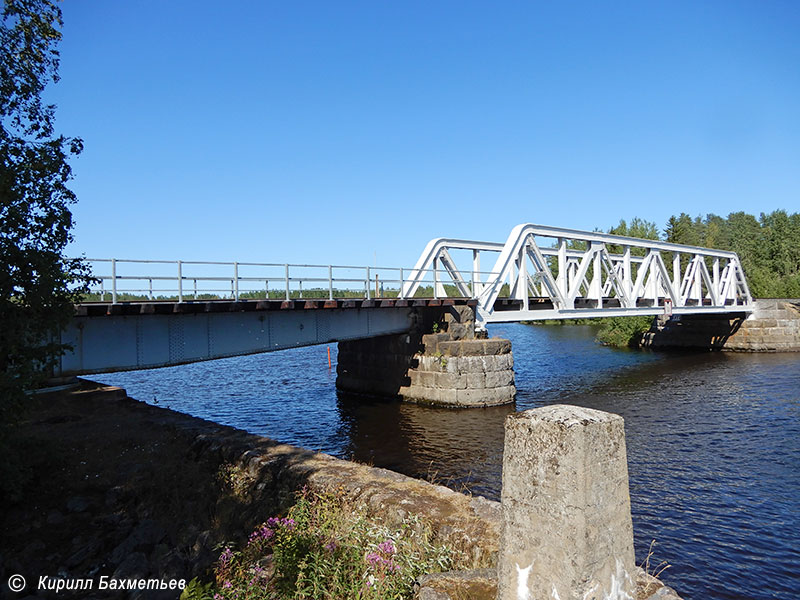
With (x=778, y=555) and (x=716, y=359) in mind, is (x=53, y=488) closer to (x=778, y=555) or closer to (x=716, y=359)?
(x=778, y=555)

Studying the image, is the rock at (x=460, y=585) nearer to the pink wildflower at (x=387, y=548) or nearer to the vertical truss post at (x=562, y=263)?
the pink wildflower at (x=387, y=548)

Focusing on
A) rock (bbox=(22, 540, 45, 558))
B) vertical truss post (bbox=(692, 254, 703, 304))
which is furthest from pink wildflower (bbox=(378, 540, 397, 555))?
vertical truss post (bbox=(692, 254, 703, 304))

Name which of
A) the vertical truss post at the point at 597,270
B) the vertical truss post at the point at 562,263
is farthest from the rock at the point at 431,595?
the vertical truss post at the point at 597,270

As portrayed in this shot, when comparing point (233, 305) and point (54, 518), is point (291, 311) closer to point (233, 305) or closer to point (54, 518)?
point (233, 305)

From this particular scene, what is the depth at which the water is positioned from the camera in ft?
31.3

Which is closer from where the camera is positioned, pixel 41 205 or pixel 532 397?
pixel 41 205

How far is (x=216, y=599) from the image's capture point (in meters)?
4.79

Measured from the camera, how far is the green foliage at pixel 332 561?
191 inches

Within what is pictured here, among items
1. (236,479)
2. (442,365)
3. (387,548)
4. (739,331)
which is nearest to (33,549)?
(236,479)

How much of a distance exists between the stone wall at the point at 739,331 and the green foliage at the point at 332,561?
158 ft

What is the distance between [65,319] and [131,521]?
10.7 ft

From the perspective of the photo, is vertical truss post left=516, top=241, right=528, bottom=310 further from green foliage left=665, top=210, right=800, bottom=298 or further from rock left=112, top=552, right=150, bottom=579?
green foliage left=665, top=210, right=800, bottom=298

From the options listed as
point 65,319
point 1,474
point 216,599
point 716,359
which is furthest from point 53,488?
point 716,359

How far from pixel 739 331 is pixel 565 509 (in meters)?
50.2
